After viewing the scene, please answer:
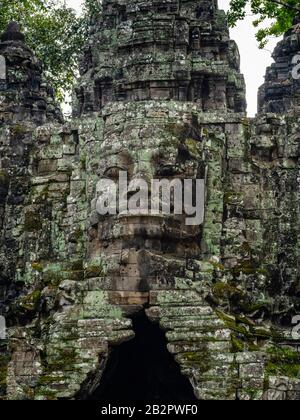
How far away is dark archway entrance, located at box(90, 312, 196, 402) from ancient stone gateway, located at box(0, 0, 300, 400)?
0.30 m

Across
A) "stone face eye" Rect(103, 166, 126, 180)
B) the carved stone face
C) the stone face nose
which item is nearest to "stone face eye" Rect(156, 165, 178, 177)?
the carved stone face

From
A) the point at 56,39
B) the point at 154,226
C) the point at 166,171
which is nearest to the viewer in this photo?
the point at 154,226

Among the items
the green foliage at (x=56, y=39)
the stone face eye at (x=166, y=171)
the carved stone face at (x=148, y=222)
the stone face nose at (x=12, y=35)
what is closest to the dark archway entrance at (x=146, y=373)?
the carved stone face at (x=148, y=222)

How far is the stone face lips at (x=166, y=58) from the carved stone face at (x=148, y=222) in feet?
5.64

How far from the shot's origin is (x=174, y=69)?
2638 centimetres

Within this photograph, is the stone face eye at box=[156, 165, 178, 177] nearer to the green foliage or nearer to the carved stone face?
the carved stone face

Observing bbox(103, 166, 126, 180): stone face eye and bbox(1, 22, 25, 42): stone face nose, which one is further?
bbox(1, 22, 25, 42): stone face nose

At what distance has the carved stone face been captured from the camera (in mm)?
23594

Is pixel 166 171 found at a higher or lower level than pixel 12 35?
lower

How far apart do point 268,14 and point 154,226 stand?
4957 millimetres

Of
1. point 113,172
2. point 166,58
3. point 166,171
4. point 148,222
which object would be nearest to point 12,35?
point 166,58

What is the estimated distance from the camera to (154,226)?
77.8ft

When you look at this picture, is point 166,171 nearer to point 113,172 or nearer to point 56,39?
point 113,172
